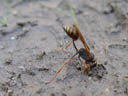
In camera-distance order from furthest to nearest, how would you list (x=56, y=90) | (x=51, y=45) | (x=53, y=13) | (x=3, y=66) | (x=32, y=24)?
(x=53, y=13) → (x=32, y=24) → (x=51, y=45) → (x=3, y=66) → (x=56, y=90)

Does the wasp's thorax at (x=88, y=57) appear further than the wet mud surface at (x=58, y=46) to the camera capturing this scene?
Yes

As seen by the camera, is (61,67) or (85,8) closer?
(61,67)

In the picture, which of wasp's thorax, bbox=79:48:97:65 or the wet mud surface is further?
wasp's thorax, bbox=79:48:97:65

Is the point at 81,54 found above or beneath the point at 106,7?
beneath

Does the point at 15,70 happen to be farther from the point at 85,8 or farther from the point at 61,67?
the point at 85,8

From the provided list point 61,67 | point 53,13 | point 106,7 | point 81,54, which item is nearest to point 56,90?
point 61,67

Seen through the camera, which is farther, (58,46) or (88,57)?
(58,46)

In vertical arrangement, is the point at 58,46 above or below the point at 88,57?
above

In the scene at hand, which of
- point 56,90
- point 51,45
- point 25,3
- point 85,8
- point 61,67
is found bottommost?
point 56,90
